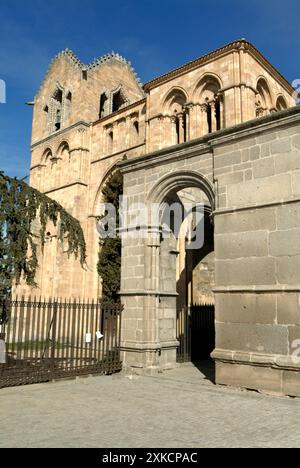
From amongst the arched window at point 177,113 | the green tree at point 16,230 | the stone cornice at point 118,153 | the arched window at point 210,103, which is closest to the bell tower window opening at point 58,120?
the stone cornice at point 118,153

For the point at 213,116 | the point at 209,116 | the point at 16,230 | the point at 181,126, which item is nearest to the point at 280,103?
the point at 209,116

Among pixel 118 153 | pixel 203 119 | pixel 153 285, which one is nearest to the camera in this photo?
pixel 153 285

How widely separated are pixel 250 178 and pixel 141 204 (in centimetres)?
308

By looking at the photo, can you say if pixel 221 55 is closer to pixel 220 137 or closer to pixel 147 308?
pixel 220 137

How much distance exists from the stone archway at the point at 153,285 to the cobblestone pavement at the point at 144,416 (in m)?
1.22

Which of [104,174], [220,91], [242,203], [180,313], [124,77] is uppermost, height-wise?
[124,77]

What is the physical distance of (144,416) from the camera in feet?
19.1

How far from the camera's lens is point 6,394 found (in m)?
7.29

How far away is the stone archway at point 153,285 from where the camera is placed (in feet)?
31.3

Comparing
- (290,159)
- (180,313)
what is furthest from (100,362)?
(290,159)

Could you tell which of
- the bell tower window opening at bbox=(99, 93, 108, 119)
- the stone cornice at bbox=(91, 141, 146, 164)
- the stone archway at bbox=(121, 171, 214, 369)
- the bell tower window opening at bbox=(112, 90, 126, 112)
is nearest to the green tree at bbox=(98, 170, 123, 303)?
the stone cornice at bbox=(91, 141, 146, 164)

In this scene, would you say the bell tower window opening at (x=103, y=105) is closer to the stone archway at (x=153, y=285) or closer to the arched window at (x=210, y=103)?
the arched window at (x=210, y=103)

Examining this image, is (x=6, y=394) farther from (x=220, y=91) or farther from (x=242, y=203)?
(x=220, y=91)

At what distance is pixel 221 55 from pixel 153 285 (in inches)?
459
